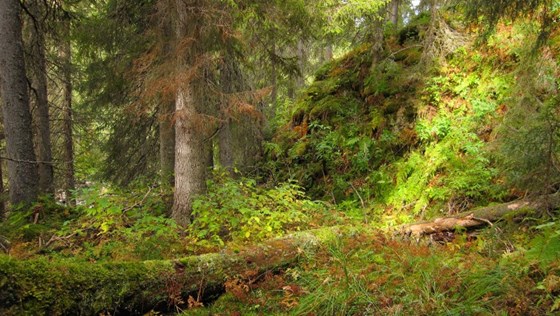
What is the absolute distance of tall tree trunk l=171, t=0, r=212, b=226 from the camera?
6.62 meters

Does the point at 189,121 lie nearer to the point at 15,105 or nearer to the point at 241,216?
the point at 241,216

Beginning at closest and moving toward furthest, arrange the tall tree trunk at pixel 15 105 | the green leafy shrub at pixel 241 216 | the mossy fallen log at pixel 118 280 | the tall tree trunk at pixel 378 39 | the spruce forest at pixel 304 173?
the mossy fallen log at pixel 118 280 → the spruce forest at pixel 304 173 → the green leafy shrub at pixel 241 216 → the tall tree trunk at pixel 15 105 → the tall tree trunk at pixel 378 39

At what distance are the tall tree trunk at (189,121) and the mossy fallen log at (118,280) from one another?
2.53m

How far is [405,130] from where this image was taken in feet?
29.7

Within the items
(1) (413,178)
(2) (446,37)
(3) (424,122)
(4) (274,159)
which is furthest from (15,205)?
(2) (446,37)

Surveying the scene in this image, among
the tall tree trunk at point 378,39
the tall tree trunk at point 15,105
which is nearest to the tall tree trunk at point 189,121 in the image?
the tall tree trunk at point 15,105

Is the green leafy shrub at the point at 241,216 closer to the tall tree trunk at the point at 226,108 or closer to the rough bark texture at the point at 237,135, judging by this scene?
the tall tree trunk at the point at 226,108

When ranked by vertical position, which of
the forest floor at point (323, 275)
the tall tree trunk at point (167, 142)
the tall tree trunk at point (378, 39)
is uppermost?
Result: the tall tree trunk at point (378, 39)

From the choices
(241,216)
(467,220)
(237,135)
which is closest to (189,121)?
(241,216)

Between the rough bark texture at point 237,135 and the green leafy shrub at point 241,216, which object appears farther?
the rough bark texture at point 237,135

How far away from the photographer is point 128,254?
551 cm

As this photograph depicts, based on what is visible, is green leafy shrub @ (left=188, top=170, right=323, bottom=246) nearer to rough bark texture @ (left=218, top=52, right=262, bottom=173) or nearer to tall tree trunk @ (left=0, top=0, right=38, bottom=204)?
rough bark texture @ (left=218, top=52, right=262, bottom=173)

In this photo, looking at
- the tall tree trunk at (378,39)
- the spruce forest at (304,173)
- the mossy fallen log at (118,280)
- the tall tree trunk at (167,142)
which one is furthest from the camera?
the tall tree trunk at (378,39)

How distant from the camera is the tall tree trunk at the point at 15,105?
7746 millimetres
